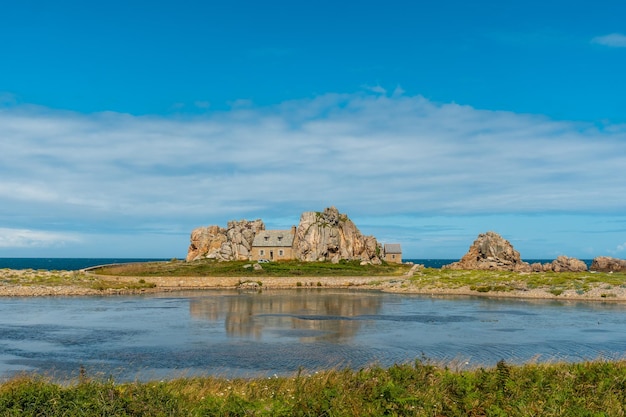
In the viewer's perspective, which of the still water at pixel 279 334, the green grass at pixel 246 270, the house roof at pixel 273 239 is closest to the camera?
the still water at pixel 279 334

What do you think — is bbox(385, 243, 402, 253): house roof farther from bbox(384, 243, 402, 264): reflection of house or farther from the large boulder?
the large boulder

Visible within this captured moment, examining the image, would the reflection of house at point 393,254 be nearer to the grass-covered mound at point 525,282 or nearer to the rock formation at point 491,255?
the rock formation at point 491,255

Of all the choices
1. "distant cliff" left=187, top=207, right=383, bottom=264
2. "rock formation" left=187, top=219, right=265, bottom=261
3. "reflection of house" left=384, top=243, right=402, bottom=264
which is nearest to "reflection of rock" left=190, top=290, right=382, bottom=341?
"distant cliff" left=187, top=207, right=383, bottom=264

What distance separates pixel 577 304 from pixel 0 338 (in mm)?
51684

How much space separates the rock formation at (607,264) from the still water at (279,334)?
81.0 meters

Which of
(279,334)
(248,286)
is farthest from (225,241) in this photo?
(279,334)

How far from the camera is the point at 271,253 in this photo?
113250 mm

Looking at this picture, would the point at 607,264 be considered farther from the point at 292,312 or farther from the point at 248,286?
the point at 292,312

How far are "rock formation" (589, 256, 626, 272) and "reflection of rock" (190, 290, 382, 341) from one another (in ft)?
283

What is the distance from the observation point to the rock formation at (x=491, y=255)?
107188mm

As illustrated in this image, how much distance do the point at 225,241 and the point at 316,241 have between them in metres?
21.3

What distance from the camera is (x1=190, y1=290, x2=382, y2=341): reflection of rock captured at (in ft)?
126

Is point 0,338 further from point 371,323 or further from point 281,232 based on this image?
point 281,232

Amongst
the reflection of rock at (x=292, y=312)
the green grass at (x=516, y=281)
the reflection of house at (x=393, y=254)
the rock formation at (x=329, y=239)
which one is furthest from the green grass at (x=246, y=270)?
the reflection of house at (x=393, y=254)
